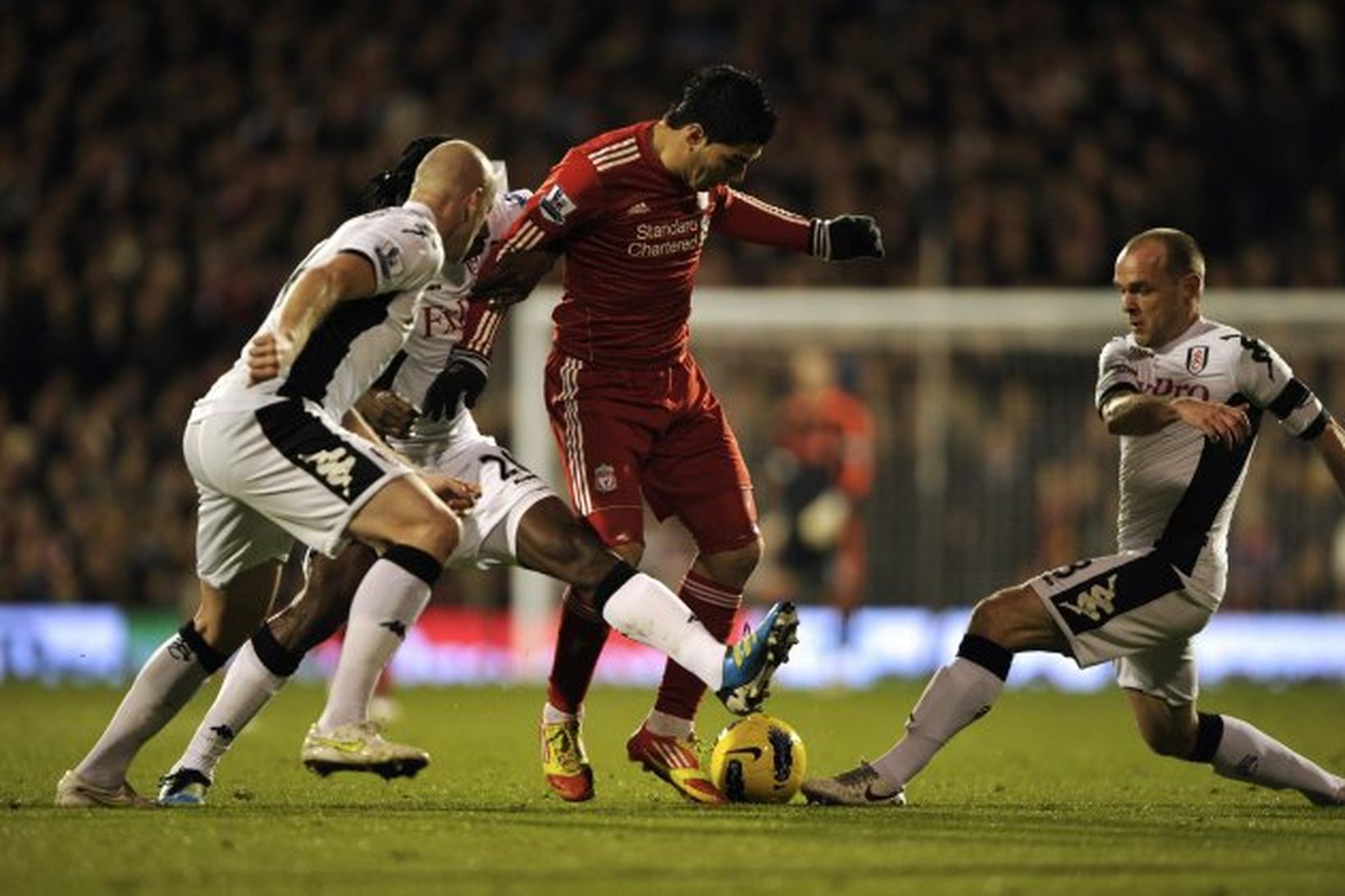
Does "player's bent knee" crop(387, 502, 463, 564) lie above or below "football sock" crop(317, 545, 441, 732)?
above

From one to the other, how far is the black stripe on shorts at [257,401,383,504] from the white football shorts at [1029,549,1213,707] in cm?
229

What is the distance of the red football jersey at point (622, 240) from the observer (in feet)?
28.4

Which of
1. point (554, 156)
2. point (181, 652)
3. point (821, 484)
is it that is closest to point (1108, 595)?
point (181, 652)

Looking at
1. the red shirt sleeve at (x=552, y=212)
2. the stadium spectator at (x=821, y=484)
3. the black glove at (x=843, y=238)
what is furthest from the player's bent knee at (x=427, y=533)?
the stadium spectator at (x=821, y=484)

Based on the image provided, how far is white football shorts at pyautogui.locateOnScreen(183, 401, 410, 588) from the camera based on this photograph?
7.36 metres

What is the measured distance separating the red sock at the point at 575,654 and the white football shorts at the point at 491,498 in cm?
58

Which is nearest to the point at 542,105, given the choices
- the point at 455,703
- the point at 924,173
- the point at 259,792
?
the point at 924,173

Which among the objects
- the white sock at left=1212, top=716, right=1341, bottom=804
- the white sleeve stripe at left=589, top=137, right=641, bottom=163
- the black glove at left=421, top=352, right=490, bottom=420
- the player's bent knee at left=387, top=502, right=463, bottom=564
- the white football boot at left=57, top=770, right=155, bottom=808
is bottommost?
the white football boot at left=57, top=770, right=155, bottom=808

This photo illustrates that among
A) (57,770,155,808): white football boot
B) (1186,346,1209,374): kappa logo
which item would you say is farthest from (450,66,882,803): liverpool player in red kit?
(1186,346,1209,374): kappa logo

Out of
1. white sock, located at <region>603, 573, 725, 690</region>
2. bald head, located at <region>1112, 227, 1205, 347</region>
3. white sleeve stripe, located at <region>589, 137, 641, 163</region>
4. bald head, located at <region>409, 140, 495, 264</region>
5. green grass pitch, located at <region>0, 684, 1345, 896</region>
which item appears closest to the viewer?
green grass pitch, located at <region>0, 684, 1345, 896</region>

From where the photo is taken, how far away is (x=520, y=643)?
17.8 m

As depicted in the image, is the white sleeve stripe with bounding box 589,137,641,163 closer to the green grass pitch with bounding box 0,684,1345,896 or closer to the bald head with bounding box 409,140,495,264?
the bald head with bounding box 409,140,495,264

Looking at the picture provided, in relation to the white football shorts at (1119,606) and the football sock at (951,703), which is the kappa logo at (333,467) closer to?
the football sock at (951,703)

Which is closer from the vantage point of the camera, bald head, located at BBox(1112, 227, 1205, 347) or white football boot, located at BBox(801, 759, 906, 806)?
white football boot, located at BBox(801, 759, 906, 806)
